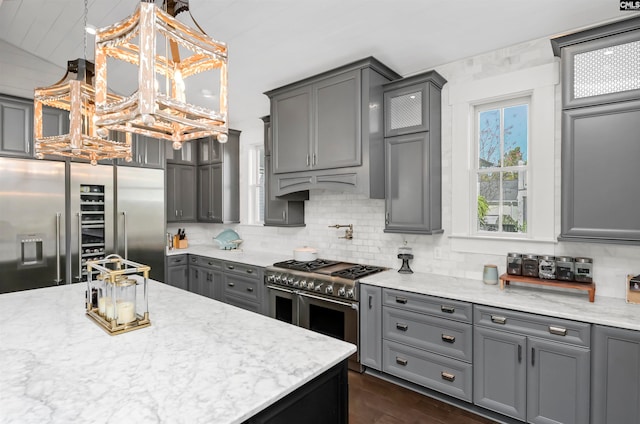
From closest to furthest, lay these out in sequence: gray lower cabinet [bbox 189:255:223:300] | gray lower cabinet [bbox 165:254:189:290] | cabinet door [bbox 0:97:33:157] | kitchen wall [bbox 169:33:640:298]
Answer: kitchen wall [bbox 169:33:640:298] < cabinet door [bbox 0:97:33:157] < gray lower cabinet [bbox 189:255:223:300] < gray lower cabinet [bbox 165:254:189:290]

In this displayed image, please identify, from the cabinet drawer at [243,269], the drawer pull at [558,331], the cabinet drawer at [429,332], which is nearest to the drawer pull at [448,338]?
the cabinet drawer at [429,332]

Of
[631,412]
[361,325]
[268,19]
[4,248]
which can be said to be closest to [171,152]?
[4,248]

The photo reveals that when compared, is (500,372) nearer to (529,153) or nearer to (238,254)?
(529,153)

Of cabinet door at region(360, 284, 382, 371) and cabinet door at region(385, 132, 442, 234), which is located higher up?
cabinet door at region(385, 132, 442, 234)

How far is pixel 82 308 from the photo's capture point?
210 cm

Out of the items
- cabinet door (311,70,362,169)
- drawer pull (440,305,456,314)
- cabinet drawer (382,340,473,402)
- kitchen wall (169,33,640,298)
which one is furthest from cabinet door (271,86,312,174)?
cabinet drawer (382,340,473,402)

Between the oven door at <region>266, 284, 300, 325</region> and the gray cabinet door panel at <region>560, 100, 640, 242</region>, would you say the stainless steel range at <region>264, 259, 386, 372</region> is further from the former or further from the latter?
the gray cabinet door panel at <region>560, 100, 640, 242</region>

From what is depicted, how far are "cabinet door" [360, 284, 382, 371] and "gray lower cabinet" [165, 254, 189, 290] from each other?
3018mm

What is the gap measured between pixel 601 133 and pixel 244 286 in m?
3.69

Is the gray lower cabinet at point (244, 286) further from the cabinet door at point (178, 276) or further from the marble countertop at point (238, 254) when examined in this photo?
the cabinet door at point (178, 276)

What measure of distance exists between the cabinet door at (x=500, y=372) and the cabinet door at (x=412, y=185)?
1.03m

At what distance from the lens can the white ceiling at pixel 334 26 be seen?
7.89 feet

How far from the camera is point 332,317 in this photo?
333 centimetres

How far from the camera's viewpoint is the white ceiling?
94.7 inches
